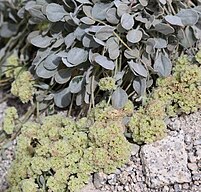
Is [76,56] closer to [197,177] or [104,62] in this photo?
[104,62]

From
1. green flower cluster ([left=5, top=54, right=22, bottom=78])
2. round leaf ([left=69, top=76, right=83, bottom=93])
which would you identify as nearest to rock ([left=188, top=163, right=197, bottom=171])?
round leaf ([left=69, top=76, right=83, bottom=93])

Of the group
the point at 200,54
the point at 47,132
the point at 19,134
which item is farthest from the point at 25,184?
the point at 200,54

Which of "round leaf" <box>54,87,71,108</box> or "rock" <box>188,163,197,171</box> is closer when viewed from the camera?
"rock" <box>188,163,197,171</box>

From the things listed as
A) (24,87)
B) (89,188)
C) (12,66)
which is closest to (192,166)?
(89,188)

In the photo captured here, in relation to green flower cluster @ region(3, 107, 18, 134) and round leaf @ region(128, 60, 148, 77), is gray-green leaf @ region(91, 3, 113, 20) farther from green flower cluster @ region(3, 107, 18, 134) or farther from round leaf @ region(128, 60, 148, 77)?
green flower cluster @ region(3, 107, 18, 134)

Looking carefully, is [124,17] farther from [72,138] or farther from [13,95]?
[13,95]

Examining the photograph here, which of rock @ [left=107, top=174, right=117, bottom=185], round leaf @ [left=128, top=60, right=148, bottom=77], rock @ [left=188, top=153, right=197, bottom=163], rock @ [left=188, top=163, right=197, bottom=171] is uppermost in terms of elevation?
round leaf @ [left=128, top=60, right=148, bottom=77]

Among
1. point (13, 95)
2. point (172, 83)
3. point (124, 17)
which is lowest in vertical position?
point (13, 95)
